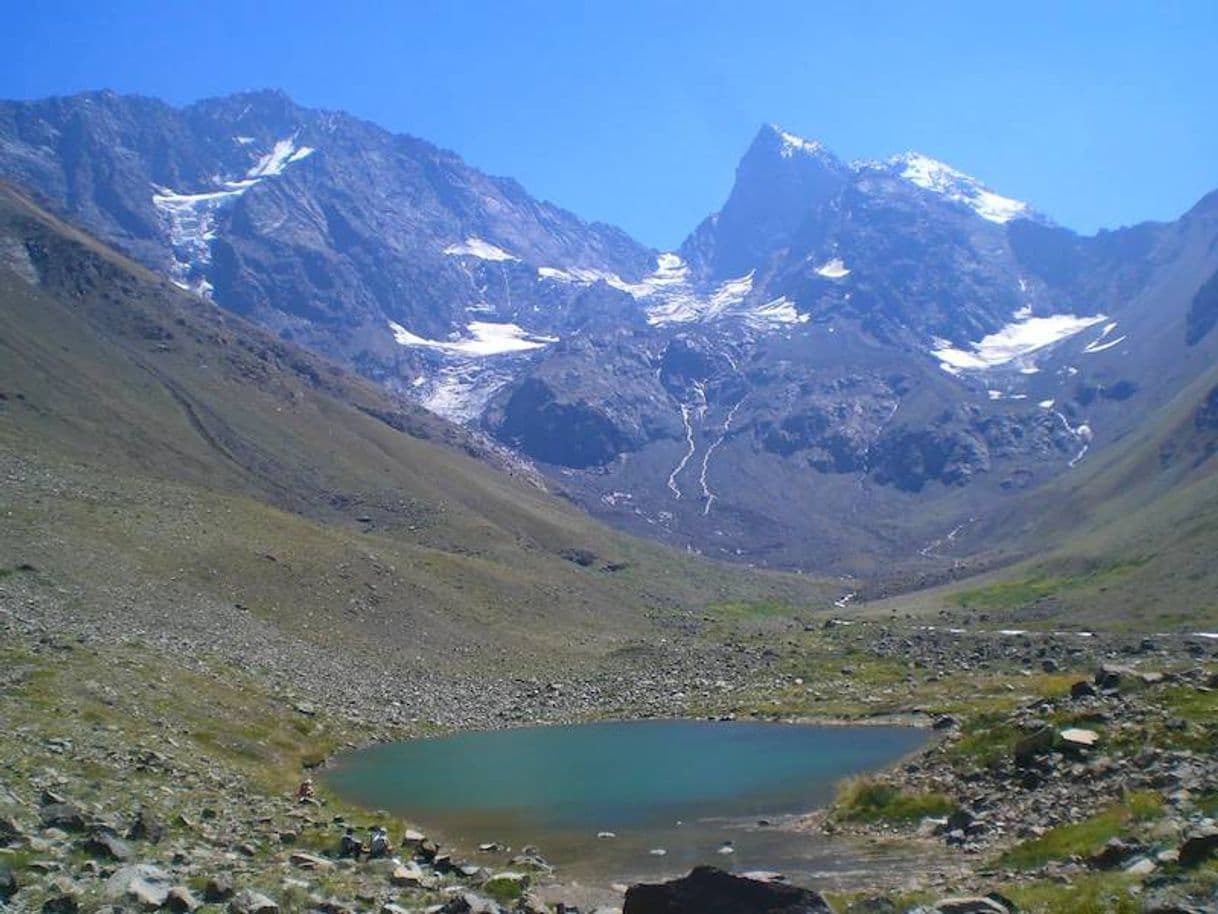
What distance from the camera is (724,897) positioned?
19.6m

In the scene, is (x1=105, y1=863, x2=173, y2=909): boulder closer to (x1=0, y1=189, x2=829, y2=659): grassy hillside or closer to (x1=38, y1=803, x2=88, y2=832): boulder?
(x1=38, y1=803, x2=88, y2=832): boulder

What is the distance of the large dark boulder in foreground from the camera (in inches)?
755

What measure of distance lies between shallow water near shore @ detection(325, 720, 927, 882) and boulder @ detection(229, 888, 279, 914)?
13962 millimetres

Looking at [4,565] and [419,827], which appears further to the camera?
[4,565]

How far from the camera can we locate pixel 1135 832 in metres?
24.7

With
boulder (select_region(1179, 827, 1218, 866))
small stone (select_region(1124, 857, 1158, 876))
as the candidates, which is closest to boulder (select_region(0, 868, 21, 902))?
small stone (select_region(1124, 857, 1158, 876))

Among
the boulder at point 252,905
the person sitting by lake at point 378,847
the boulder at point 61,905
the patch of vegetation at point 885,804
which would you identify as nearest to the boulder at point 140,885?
the boulder at point 61,905

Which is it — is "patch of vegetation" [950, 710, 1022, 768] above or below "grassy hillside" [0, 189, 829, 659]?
below

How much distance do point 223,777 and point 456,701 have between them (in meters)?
52.4

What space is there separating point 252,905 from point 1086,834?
18.4 m

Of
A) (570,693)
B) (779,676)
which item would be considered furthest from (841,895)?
(779,676)

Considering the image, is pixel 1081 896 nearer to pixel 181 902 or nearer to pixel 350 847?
pixel 181 902

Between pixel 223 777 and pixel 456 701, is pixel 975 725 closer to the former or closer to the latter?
pixel 223 777

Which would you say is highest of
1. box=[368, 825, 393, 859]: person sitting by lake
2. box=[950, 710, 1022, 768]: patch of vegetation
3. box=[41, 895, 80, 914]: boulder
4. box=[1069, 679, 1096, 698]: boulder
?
box=[1069, 679, 1096, 698]: boulder
